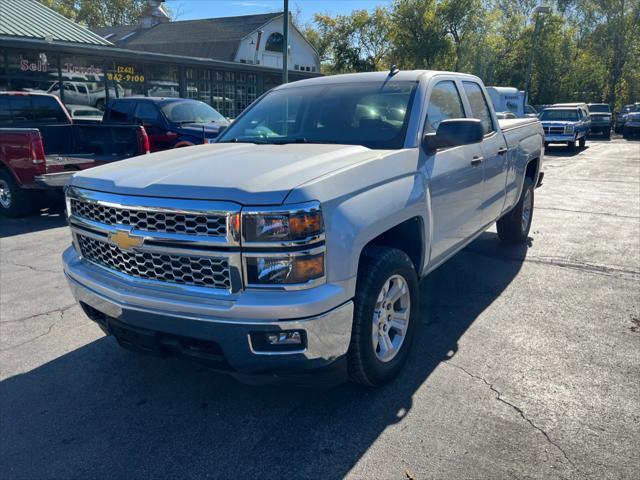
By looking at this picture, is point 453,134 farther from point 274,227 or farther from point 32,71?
point 32,71

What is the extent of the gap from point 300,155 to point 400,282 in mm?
1018

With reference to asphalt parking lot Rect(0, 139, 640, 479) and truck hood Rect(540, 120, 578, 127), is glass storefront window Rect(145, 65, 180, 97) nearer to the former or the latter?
truck hood Rect(540, 120, 578, 127)

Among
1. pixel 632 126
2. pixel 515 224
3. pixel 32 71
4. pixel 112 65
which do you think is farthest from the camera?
pixel 632 126

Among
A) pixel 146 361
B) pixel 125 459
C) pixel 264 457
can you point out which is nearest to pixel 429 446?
pixel 264 457

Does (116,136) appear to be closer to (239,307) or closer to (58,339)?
(58,339)

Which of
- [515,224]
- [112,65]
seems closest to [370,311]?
[515,224]

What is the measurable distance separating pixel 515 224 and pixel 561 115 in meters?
19.2

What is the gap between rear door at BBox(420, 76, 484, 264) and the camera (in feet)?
12.5

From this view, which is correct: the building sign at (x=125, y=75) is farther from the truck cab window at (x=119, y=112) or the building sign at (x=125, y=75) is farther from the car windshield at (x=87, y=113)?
the truck cab window at (x=119, y=112)

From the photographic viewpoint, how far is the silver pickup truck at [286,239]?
2.59m

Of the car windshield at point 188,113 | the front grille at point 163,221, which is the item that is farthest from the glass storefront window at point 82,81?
the front grille at point 163,221

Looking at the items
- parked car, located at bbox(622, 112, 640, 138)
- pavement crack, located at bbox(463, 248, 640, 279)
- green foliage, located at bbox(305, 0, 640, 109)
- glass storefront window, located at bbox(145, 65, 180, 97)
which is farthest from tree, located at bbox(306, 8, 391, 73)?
pavement crack, located at bbox(463, 248, 640, 279)

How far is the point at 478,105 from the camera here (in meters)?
5.10

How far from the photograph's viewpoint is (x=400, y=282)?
339 cm
